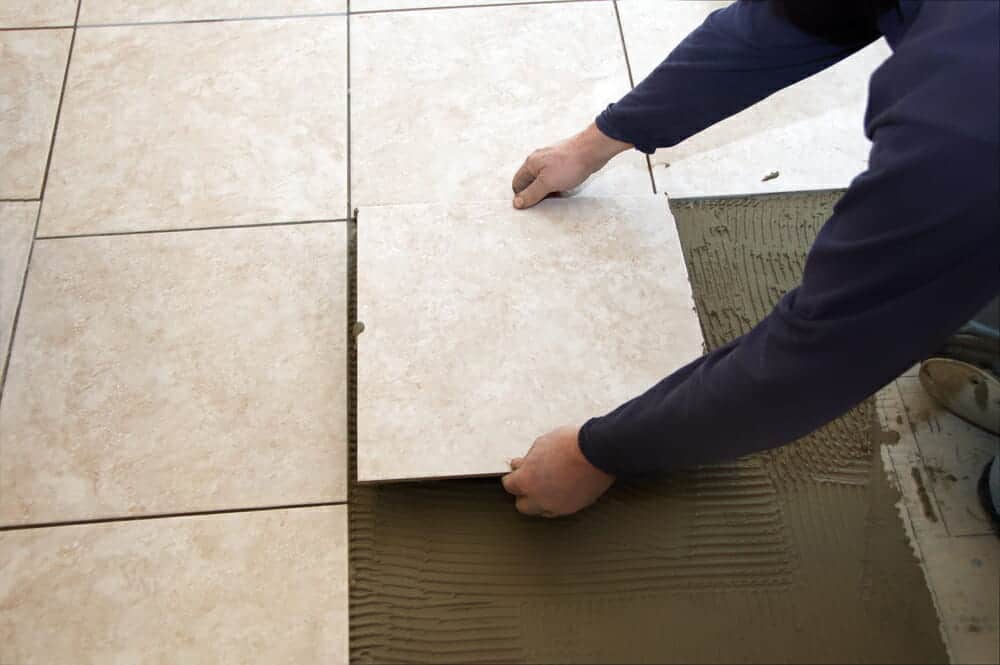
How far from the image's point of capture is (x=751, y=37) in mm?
915

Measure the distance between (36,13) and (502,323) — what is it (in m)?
1.13

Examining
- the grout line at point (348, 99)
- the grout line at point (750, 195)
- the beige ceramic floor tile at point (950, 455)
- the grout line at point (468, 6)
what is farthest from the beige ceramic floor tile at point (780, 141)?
the grout line at point (348, 99)

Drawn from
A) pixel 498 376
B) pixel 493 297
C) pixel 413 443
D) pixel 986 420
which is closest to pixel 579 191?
pixel 493 297

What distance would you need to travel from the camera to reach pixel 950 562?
1.05 metres

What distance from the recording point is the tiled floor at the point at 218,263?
1025 millimetres

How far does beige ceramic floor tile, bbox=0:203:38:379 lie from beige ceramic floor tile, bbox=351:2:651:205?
52 cm

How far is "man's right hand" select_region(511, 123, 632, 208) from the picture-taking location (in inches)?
44.8

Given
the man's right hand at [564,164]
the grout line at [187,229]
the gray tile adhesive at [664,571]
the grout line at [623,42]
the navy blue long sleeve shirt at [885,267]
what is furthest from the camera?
the grout line at [623,42]

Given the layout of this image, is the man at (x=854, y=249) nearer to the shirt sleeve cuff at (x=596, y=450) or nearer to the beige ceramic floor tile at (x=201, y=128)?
the shirt sleeve cuff at (x=596, y=450)

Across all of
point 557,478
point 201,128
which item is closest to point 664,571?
point 557,478

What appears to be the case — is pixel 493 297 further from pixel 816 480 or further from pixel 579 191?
pixel 816 480

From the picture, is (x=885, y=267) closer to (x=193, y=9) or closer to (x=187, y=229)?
(x=187, y=229)

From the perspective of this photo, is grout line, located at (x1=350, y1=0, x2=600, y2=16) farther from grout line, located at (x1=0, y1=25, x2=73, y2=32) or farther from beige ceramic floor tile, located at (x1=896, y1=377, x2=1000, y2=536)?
beige ceramic floor tile, located at (x1=896, y1=377, x2=1000, y2=536)

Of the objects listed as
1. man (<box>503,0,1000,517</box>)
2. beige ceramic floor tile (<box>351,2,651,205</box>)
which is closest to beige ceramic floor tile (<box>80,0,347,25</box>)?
beige ceramic floor tile (<box>351,2,651,205</box>)
